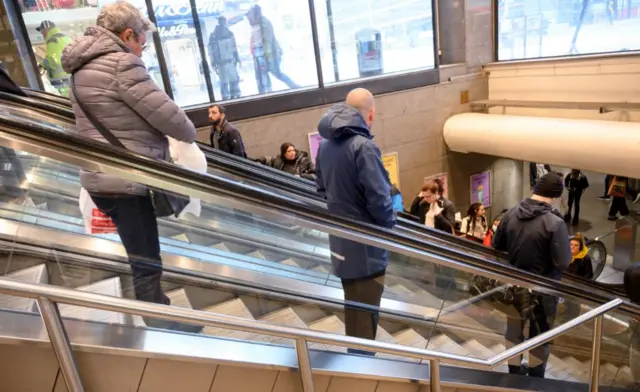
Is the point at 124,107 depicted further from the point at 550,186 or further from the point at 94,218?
the point at 550,186

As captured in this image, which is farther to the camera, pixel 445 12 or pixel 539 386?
pixel 445 12

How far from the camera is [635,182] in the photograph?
33.7 feet

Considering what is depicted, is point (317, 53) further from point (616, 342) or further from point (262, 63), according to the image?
point (616, 342)

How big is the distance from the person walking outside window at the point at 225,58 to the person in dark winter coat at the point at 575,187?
7.18 metres

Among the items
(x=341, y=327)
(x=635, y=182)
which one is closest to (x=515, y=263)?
(x=341, y=327)

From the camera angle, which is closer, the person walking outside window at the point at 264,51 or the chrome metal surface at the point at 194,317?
the chrome metal surface at the point at 194,317

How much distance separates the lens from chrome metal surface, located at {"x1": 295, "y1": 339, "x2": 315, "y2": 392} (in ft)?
5.13

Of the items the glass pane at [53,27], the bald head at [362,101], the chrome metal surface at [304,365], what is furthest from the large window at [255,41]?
the chrome metal surface at [304,365]

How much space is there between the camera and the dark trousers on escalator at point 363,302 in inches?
93.3

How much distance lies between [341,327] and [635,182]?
10.9 meters

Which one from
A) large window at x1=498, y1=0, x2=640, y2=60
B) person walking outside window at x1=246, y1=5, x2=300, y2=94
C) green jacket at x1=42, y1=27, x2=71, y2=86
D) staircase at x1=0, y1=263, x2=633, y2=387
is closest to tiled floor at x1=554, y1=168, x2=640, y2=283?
large window at x1=498, y1=0, x2=640, y2=60

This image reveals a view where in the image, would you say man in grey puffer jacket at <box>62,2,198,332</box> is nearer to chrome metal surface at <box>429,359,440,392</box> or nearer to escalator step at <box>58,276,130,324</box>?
escalator step at <box>58,276,130,324</box>

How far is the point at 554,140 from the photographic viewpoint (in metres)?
6.29

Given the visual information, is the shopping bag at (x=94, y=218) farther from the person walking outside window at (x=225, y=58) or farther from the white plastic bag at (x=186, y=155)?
the person walking outside window at (x=225, y=58)
